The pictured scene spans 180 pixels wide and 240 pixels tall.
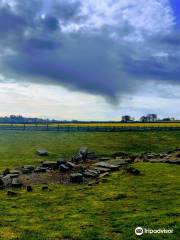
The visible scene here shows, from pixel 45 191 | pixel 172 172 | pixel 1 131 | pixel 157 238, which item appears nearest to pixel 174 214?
pixel 157 238

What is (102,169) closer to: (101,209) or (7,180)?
(7,180)

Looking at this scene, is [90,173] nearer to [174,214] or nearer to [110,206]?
[110,206]

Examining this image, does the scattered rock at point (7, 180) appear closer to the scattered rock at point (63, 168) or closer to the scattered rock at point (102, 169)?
the scattered rock at point (63, 168)

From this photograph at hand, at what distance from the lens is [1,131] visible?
77.1m

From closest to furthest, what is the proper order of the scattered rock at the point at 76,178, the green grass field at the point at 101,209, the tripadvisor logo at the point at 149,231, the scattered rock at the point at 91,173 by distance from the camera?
1. the tripadvisor logo at the point at 149,231
2. the green grass field at the point at 101,209
3. the scattered rock at the point at 76,178
4. the scattered rock at the point at 91,173

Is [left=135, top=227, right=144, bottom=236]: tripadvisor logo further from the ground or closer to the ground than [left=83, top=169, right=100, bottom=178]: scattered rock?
closer to the ground

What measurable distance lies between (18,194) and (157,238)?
12787mm

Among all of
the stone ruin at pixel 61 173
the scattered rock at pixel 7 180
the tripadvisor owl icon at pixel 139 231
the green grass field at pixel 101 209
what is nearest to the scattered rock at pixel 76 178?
the stone ruin at pixel 61 173

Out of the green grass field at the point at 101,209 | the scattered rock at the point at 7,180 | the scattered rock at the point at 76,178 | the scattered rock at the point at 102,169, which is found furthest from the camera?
the scattered rock at the point at 102,169

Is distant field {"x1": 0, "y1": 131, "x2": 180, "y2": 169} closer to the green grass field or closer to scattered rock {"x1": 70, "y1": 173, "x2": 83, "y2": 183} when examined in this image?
the green grass field

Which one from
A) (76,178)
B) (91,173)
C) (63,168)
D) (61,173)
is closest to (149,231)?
(76,178)

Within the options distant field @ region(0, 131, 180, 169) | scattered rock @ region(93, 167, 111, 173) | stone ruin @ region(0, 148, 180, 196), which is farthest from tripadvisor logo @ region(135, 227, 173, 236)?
distant field @ region(0, 131, 180, 169)

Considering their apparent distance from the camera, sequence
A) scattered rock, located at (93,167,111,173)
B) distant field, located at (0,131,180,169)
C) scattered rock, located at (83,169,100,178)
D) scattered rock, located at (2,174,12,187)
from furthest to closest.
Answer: distant field, located at (0,131,180,169)
scattered rock, located at (93,167,111,173)
scattered rock, located at (83,169,100,178)
scattered rock, located at (2,174,12,187)

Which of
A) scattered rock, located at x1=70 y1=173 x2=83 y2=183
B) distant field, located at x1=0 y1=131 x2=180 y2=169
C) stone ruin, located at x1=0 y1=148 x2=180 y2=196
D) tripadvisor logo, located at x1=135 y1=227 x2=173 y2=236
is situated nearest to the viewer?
tripadvisor logo, located at x1=135 y1=227 x2=173 y2=236
